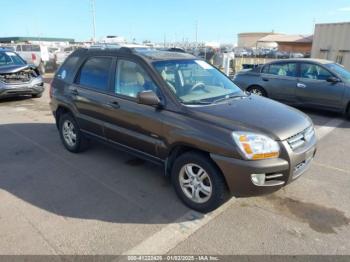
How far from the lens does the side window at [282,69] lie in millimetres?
8250

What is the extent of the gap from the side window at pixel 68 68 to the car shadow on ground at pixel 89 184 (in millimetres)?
1306

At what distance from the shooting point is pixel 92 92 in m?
4.44

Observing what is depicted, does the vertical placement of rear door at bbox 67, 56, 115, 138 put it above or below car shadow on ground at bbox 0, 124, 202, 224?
above

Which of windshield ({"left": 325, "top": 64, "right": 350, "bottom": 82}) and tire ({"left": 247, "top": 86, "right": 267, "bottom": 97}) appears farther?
tire ({"left": 247, "top": 86, "right": 267, "bottom": 97})

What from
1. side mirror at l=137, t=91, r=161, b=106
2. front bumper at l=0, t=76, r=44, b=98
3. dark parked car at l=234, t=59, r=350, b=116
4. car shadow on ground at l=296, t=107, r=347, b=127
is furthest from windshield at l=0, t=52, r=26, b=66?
car shadow on ground at l=296, t=107, r=347, b=127

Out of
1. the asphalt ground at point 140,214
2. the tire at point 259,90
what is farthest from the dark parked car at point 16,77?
the tire at point 259,90

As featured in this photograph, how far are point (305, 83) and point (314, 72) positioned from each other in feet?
1.20

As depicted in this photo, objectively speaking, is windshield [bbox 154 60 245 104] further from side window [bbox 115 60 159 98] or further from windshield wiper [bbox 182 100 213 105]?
side window [bbox 115 60 159 98]

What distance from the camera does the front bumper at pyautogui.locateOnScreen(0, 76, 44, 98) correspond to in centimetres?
926

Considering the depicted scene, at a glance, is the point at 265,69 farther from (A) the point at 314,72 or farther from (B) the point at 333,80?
(B) the point at 333,80

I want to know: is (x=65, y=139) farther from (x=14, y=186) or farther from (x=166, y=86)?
(x=166, y=86)

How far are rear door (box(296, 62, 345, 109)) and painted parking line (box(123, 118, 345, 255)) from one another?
5.38 meters

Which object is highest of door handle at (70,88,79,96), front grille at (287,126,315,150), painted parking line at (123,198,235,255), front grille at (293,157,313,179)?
door handle at (70,88,79,96)

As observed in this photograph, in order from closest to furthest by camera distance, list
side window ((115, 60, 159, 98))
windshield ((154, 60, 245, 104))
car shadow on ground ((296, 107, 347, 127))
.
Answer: windshield ((154, 60, 245, 104))
side window ((115, 60, 159, 98))
car shadow on ground ((296, 107, 347, 127))
